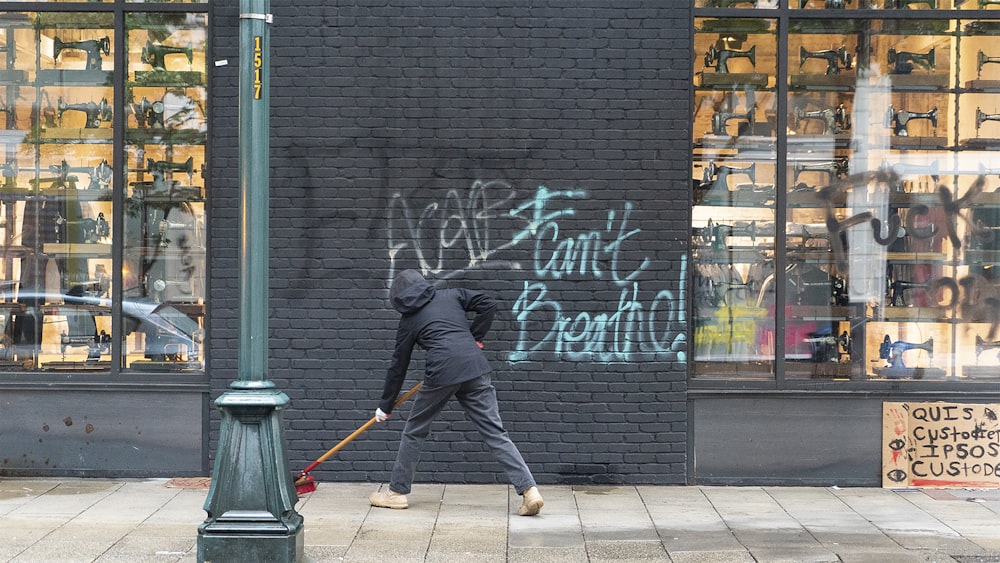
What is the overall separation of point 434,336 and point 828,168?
3.57m

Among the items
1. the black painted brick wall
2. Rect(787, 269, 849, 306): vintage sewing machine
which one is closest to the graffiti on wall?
the black painted brick wall

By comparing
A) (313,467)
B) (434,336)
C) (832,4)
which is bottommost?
(313,467)

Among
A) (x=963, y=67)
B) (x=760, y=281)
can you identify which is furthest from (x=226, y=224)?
(x=963, y=67)

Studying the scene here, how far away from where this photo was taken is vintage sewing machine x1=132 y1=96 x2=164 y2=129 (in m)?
8.85

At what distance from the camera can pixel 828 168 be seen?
8.85 meters

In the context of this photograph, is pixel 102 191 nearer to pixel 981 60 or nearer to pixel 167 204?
pixel 167 204

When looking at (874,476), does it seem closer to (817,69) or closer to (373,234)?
(817,69)

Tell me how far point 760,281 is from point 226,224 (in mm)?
4243

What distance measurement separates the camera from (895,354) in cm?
884

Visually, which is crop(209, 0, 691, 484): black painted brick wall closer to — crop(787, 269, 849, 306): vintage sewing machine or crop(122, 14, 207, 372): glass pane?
crop(122, 14, 207, 372): glass pane

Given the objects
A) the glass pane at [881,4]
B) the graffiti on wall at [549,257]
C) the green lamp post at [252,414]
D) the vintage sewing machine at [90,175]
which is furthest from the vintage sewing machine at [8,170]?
the glass pane at [881,4]

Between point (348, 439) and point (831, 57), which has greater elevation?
point (831, 57)

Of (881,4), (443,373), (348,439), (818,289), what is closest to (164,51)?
(348,439)

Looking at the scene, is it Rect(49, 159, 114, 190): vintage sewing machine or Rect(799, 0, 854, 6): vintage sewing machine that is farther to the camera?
Rect(49, 159, 114, 190): vintage sewing machine
